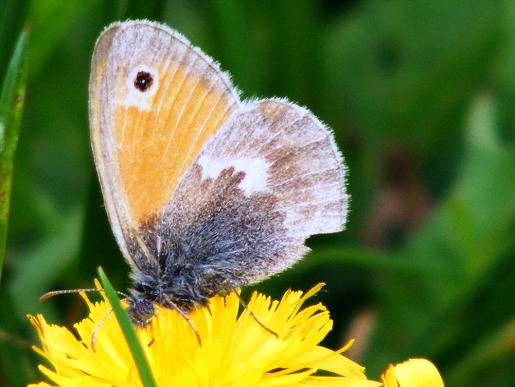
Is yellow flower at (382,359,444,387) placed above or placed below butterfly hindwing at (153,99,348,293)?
below

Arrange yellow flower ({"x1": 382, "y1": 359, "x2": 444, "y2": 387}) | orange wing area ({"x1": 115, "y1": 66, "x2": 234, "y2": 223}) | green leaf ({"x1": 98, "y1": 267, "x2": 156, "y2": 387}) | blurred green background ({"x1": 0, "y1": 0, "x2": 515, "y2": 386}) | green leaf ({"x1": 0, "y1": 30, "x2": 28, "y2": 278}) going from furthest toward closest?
1. blurred green background ({"x1": 0, "y1": 0, "x2": 515, "y2": 386})
2. orange wing area ({"x1": 115, "y1": 66, "x2": 234, "y2": 223})
3. green leaf ({"x1": 0, "y1": 30, "x2": 28, "y2": 278})
4. yellow flower ({"x1": 382, "y1": 359, "x2": 444, "y2": 387})
5. green leaf ({"x1": 98, "y1": 267, "x2": 156, "y2": 387})

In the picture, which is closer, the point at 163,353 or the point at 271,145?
the point at 163,353

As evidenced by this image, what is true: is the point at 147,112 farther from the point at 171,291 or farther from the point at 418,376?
the point at 418,376

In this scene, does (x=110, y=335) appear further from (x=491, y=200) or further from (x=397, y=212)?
(x=397, y=212)

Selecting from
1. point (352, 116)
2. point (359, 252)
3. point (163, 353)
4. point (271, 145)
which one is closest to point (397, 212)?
point (352, 116)

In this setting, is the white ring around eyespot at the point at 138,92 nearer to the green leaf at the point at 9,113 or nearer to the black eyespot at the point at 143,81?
the black eyespot at the point at 143,81

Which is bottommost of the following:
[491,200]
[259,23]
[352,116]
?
[491,200]

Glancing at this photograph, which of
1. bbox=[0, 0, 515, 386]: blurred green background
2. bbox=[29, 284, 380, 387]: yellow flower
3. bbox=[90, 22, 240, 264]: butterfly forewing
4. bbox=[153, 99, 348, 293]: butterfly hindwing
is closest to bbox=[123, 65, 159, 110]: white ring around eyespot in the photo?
bbox=[90, 22, 240, 264]: butterfly forewing

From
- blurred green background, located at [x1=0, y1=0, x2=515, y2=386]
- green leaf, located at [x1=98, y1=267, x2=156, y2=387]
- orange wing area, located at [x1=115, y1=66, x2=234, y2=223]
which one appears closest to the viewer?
green leaf, located at [x1=98, y1=267, x2=156, y2=387]

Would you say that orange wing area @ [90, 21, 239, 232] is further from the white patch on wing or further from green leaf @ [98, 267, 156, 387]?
green leaf @ [98, 267, 156, 387]
